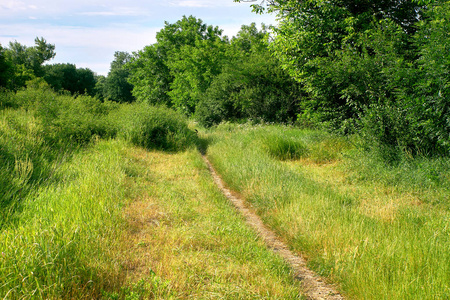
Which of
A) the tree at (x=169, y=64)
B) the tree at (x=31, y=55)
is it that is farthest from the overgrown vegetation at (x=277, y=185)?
the tree at (x=31, y=55)

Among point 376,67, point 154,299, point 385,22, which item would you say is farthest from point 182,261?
point 385,22

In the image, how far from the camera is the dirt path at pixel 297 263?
13.3ft

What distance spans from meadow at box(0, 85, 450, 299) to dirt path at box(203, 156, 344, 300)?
137 mm

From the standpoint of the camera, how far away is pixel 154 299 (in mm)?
3436

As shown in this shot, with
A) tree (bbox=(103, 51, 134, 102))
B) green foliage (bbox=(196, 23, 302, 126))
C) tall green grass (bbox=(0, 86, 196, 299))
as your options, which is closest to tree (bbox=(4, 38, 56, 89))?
tree (bbox=(103, 51, 134, 102))

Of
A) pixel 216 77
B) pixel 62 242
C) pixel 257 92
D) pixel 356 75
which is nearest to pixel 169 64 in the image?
pixel 216 77

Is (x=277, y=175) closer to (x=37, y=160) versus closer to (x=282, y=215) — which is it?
(x=282, y=215)

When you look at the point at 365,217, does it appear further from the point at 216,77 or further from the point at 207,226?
the point at 216,77

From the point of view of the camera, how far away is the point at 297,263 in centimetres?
488

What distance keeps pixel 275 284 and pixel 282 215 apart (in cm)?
241

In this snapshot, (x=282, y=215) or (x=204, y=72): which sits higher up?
(x=204, y=72)

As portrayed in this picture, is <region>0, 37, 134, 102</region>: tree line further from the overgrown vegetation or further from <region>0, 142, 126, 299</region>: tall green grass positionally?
<region>0, 142, 126, 299</region>: tall green grass

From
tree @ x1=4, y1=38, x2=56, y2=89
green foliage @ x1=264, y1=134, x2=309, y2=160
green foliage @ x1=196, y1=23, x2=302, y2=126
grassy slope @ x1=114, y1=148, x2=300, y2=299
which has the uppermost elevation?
tree @ x1=4, y1=38, x2=56, y2=89

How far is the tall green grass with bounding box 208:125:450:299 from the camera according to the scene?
3803 millimetres
